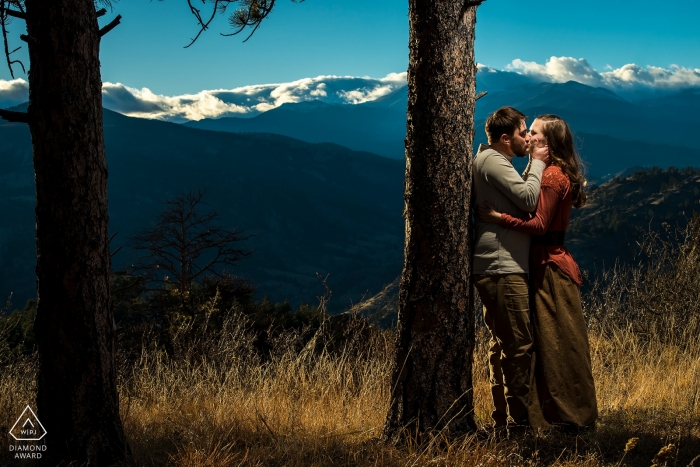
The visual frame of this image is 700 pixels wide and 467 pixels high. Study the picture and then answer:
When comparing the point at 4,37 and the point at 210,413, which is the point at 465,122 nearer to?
the point at 210,413

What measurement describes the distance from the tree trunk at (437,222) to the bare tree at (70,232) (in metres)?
1.33

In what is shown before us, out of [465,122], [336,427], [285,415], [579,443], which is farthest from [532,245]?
[285,415]

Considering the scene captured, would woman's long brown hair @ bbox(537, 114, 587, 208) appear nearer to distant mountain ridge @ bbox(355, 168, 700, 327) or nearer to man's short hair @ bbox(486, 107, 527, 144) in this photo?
man's short hair @ bbox(486, 107, 527, 144)

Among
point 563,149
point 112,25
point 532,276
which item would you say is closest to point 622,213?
point 563,149

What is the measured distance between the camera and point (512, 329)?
9.25 ft

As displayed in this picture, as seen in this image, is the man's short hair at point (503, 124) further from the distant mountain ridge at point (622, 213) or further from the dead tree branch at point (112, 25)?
the distant mountain ridge at point (622, 213)

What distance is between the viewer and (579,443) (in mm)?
2787

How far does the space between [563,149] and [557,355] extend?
101 cm

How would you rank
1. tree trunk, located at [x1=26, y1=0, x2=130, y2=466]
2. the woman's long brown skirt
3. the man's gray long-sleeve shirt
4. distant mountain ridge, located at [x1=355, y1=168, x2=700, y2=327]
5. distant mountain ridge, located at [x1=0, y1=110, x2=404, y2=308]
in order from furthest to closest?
distant mountain ridge, located at [x1=0, y1=110, x2=404, y2=308]
distant mountain ridge, located at [x1=355, y1=168, x2=700, y2=327]
the woman's long brown skirt
the man's gray long-sleeve shirt
tree trunk, located at [x1=26, y1=0, x2=130, y2=466]

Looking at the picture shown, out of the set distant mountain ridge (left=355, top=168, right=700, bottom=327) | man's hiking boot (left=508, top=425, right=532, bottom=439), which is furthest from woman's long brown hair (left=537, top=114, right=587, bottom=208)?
distant mountain ridge (left=355, top=168, right=700, bottom=327)

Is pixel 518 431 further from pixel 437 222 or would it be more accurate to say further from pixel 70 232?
pixel 70 232

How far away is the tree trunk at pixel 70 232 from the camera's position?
250 centimetres

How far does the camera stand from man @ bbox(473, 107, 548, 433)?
2777 mm

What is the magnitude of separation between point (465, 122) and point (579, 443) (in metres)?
1.58
